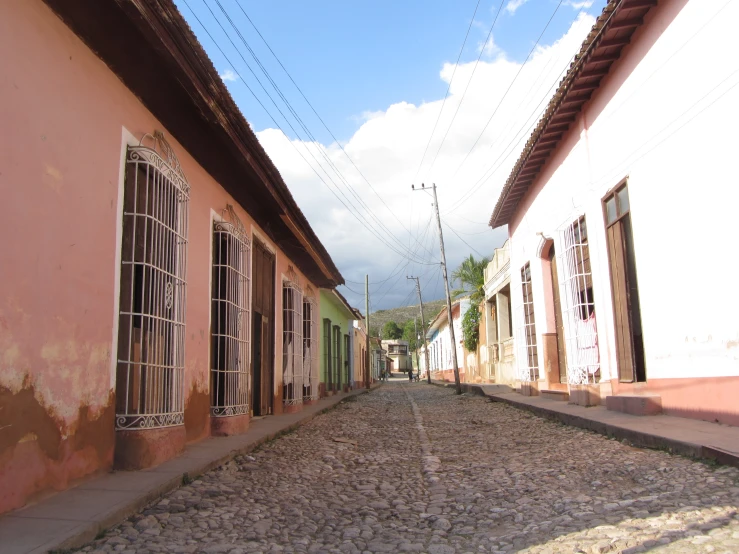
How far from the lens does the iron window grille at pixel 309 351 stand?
45.3ft

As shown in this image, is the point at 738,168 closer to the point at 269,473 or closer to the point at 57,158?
the point at 269,473

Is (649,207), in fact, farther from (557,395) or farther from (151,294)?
(151,294)

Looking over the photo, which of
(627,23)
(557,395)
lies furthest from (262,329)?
(627,23)

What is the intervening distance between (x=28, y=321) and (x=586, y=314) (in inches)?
333

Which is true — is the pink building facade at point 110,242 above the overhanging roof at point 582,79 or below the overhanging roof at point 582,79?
below

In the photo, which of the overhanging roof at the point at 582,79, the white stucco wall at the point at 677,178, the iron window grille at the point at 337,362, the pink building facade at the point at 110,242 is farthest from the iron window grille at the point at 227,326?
the iron window grille at the point at 337,362

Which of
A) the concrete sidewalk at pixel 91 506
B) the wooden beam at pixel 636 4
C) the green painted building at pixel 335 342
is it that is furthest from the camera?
the green painted building at pixel 335 342

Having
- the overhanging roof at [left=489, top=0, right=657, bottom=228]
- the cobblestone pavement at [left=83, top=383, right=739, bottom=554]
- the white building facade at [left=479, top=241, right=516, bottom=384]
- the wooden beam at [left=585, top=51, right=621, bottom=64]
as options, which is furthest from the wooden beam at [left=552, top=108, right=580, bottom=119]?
the white building facade at [left=479, top=241, right=516, bottom=384]

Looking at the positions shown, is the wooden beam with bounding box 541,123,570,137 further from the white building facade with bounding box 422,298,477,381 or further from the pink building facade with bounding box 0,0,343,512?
the white building facade with bounding box 422,298,477,381

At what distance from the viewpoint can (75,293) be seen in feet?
13.3

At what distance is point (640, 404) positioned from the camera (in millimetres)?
7531

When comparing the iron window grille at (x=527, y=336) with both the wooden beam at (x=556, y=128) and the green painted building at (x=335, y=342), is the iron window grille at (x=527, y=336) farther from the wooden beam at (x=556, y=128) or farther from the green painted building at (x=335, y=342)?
the green painted building at (x=335, y=342)

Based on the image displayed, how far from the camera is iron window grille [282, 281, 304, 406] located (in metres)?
11.6

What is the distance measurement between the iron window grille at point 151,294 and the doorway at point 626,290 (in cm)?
592
